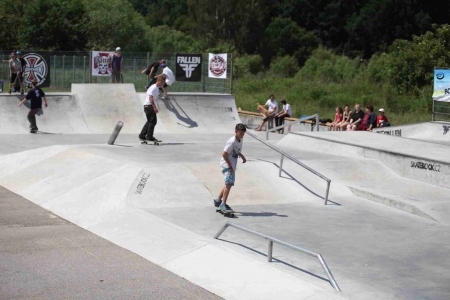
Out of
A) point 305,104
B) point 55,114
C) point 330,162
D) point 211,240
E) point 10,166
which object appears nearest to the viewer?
point 211,240

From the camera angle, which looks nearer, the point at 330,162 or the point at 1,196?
the point at 1,196

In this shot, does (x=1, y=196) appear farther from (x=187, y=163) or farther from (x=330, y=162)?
(x=330, y=162)

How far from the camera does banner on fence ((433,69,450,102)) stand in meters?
23.1

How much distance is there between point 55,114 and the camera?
77.4ft

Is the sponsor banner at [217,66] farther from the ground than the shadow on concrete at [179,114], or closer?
farther from the ground

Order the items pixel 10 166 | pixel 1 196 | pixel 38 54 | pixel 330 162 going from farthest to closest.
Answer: pixel 38 54, pixel 10 166, pixel 330 162, pixel 1 196

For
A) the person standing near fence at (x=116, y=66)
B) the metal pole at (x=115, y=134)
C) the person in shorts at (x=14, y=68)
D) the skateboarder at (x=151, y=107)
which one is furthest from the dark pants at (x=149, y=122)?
the person standing near fence at (x=116, y=66)

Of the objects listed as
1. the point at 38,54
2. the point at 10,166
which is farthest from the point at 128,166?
the point at 38,54

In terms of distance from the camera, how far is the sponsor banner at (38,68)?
25045mm

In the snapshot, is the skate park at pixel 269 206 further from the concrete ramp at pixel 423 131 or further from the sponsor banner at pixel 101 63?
the sponsor banner at pixel 101 63

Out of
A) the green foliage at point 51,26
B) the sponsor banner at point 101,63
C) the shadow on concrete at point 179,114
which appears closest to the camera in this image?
the shadow on concrete at point 179,114

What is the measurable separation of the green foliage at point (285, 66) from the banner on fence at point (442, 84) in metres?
42.3

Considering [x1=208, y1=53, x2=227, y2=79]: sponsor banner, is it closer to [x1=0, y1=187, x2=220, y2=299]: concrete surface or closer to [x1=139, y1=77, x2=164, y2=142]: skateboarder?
[x1=139, y1=77, x2=164, y2=142]: skateboarder

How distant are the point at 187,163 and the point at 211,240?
4.93 metres
